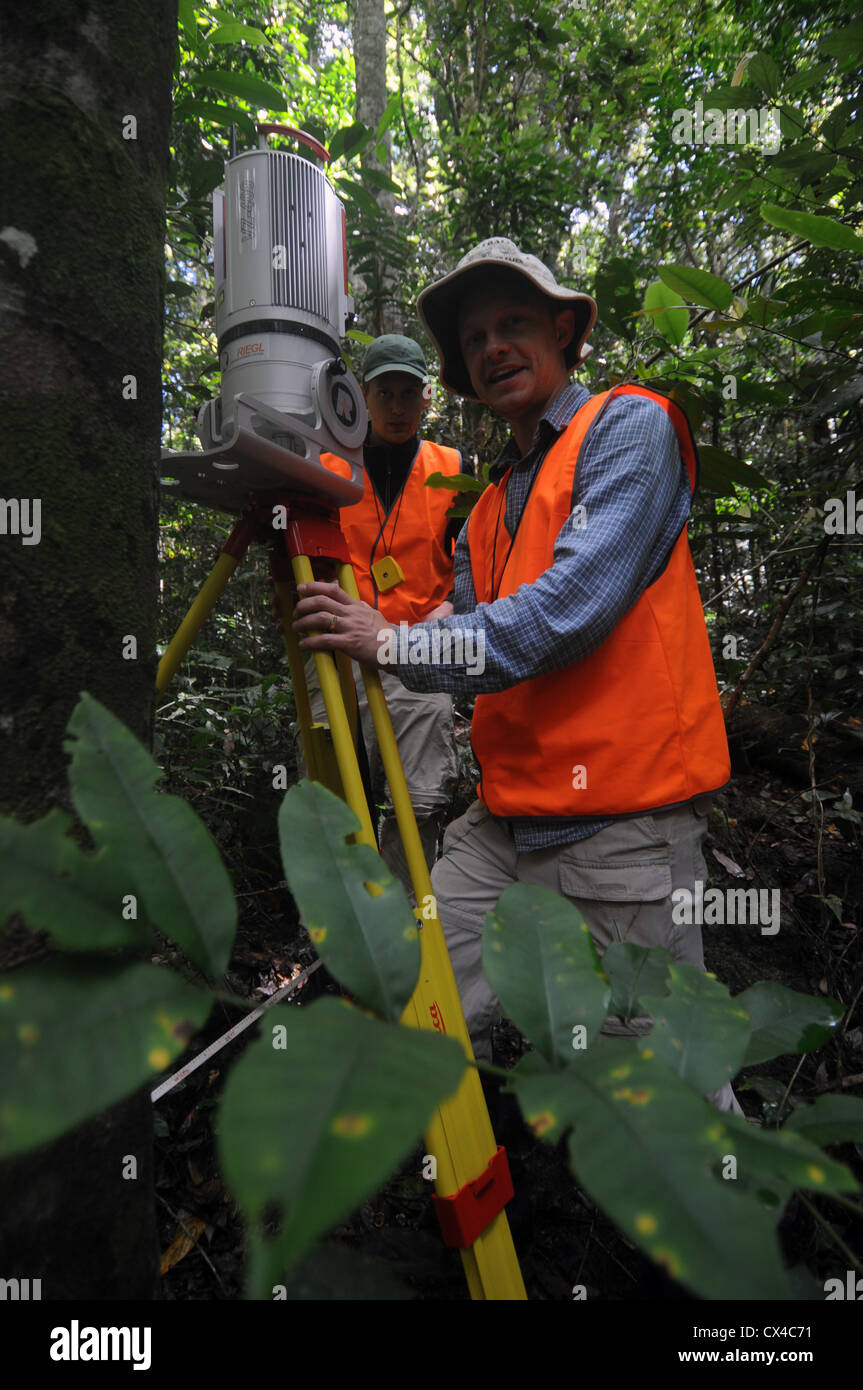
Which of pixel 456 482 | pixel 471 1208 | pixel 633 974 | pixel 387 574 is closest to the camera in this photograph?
pixel 633 974

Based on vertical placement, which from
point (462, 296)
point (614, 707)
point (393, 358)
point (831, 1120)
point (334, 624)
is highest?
point (393, 358)

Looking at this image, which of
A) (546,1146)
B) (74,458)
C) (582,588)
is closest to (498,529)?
(582,588)

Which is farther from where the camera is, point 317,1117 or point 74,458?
point 74,458

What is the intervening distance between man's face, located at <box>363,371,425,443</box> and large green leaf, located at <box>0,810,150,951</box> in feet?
8.59

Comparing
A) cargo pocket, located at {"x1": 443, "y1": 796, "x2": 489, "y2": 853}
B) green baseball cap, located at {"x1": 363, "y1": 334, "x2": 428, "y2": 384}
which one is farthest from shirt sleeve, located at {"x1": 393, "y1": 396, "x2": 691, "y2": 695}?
green baseball cap, located at {"x1": 363, "y1": 334, "x2": 428, "y2": 384}

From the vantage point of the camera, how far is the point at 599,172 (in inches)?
206

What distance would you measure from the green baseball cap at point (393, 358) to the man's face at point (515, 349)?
1027mm

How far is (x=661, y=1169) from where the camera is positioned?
30cm

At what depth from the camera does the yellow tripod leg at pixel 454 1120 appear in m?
1.03

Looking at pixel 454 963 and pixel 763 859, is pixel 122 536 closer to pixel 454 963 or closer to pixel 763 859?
pixel 454 963

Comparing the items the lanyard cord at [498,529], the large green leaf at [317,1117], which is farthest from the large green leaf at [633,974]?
the lanyard cord at [498,529]

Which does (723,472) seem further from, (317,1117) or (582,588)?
(317,1117)

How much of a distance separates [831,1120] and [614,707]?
92 centimetres

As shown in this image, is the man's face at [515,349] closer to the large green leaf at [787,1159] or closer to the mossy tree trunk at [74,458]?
the mossy tree trunk at [74,458]
